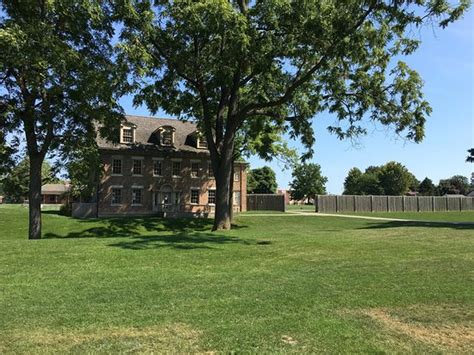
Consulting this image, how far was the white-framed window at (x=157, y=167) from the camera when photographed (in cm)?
4731

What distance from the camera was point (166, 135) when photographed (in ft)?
158

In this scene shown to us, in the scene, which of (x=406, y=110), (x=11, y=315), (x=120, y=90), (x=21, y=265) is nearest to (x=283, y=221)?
(x=406, y=110)

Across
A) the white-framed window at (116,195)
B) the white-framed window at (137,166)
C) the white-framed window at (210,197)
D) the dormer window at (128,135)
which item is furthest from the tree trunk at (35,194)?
the white-framed window at (210,197)

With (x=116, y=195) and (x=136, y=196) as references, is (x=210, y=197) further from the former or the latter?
(x=116, y=195)

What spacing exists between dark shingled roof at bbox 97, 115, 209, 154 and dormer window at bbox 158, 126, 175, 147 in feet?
1.76

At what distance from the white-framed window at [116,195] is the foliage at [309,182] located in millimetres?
80683

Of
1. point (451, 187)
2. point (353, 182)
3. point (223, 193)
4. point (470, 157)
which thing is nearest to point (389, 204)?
point (470, 157)

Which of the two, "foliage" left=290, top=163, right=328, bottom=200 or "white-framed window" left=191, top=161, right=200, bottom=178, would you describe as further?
"foliage" left=290, top=163, right=328, bottom=200

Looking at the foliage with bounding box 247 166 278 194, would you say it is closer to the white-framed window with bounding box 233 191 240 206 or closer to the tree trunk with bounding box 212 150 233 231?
the white-framed window with bounding box 233 191 240 206

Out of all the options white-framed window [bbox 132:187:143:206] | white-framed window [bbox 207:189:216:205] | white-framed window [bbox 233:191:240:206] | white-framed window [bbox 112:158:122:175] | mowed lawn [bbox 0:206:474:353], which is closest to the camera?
mowed lawn [bbox 0:206:474:353]

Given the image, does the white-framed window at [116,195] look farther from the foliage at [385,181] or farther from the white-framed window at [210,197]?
the foliage at [385,181]

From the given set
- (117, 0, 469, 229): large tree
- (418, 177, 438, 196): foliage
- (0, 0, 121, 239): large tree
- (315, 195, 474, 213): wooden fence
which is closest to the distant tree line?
(418, 177, 438, 196): foliage

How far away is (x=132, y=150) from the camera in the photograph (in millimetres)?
45344

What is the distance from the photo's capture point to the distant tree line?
108 meters
